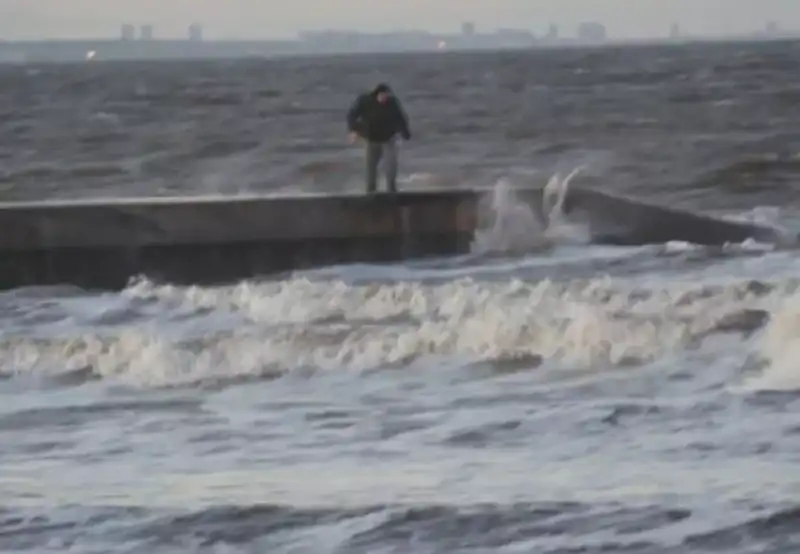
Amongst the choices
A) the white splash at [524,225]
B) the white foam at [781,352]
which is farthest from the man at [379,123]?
the white foam at [781,352]

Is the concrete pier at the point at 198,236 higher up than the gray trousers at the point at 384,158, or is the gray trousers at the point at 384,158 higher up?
the gray trousers at the point at 384,158

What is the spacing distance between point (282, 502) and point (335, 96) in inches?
3454

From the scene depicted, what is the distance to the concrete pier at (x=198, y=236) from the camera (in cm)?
1969

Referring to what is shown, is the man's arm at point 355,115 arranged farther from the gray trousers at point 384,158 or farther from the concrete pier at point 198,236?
the concrete pier at point 198,236

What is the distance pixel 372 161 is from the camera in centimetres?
2012

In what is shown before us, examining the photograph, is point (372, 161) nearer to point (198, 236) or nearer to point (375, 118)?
point (375, 118)

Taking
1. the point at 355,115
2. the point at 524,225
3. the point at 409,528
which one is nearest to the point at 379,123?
the point at 355,115

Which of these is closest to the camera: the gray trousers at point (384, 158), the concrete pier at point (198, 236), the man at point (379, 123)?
the concrete pier at point (198, 236)

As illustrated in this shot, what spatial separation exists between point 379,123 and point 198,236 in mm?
2060

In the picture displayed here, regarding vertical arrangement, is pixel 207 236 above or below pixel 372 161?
below

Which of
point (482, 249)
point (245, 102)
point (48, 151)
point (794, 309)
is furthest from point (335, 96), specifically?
point (794, 309)

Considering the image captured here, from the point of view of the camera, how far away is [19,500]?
9961mm

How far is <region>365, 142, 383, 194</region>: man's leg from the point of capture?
2000cm

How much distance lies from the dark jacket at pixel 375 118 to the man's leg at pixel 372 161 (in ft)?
0.23
